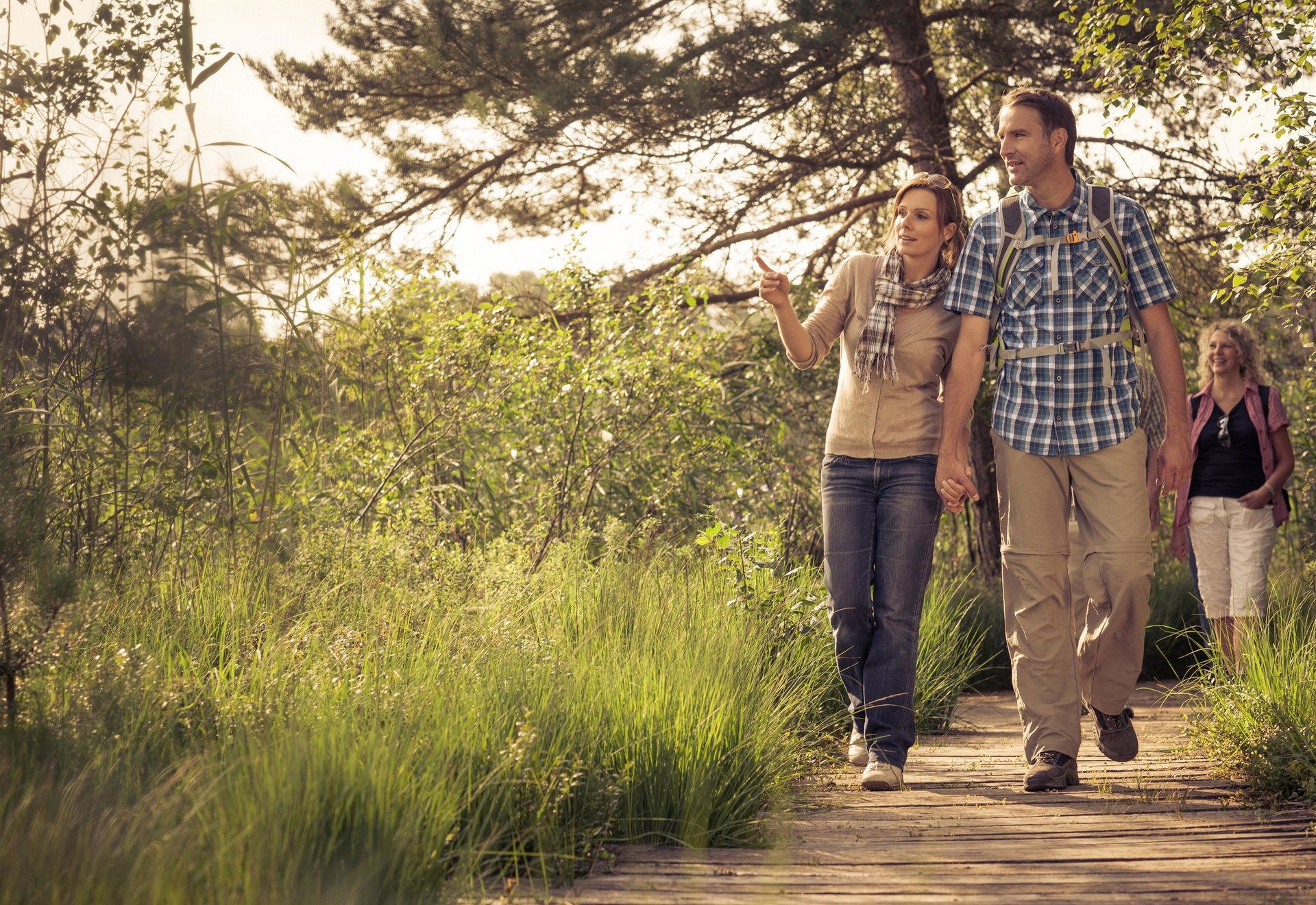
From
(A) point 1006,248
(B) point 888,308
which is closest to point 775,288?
(B) point 888,308

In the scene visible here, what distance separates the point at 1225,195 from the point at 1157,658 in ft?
11.4

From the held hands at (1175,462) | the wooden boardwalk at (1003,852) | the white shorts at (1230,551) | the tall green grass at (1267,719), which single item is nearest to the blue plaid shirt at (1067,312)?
the held hands at (1175,462)

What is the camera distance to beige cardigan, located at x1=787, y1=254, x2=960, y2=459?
12.4ft

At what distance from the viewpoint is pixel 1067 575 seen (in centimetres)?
382

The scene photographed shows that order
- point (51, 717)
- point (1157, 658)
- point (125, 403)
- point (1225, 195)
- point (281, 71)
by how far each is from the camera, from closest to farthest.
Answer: point (51, 717) → point (125, 403) → point (1157, 658) → point (1225, 195) → point (281, 71)

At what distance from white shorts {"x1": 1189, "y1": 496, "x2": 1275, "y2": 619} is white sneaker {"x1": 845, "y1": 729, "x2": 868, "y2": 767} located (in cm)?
271

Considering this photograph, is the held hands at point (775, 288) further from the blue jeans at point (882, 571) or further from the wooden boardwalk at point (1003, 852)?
the wooden boardwalk at point (1003, 852)

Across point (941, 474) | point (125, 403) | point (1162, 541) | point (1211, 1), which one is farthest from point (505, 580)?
point (1162, 541)

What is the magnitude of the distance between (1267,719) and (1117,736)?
532 mm

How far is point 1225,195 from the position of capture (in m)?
8.58

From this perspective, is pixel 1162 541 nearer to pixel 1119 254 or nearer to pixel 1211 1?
pixel 1211 1

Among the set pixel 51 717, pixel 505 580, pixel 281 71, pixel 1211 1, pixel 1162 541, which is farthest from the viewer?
pixel 1162 541

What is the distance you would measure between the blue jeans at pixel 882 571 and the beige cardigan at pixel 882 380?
0.20 ft

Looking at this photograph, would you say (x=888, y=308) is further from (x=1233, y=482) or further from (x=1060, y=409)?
(x=1233, y=482)
